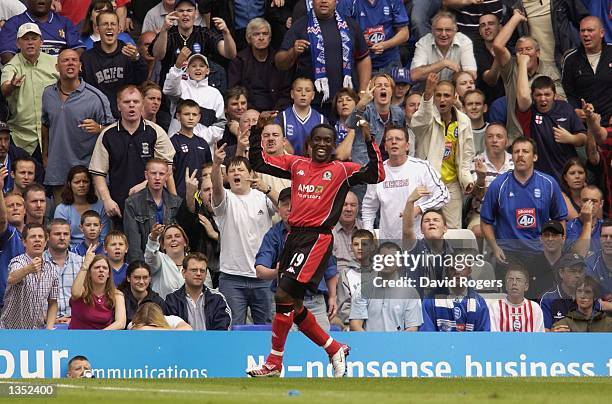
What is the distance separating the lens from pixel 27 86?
18.1m

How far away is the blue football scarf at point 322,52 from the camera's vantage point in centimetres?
1853

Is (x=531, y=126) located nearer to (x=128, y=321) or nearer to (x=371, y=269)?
(x=371, y=269)

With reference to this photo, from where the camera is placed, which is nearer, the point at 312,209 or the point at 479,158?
the point at 312,209

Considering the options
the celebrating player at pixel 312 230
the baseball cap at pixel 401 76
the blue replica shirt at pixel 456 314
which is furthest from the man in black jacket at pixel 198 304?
the baseball cap at pixel 401 76

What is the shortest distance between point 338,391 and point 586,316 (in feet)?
15.9

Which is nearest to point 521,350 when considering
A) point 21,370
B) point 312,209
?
point 312,209

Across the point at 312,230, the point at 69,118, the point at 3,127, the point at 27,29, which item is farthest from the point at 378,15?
the point at 312,230

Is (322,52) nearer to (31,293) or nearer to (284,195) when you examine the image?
(284,195)

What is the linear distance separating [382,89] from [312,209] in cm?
533

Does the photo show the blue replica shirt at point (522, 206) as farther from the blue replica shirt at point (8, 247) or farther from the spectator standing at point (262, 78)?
the blue replica shirt at point (8, 247)

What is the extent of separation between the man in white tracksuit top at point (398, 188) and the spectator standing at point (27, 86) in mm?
4823

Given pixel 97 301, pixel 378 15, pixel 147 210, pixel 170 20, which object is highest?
pixel 378 15

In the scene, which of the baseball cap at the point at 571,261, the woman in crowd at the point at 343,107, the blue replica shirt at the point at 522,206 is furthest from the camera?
the woman in crowd at the point at 343,107

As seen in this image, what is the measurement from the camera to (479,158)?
1725 centimetres
